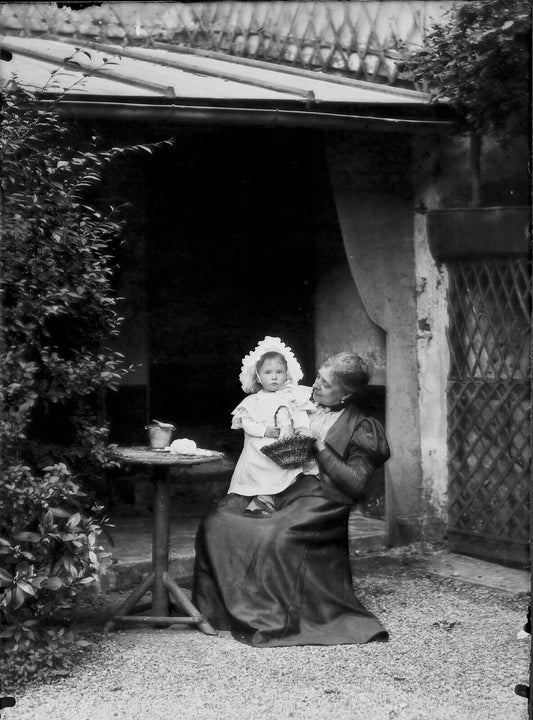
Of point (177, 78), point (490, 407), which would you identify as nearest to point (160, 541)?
point (490, 407)

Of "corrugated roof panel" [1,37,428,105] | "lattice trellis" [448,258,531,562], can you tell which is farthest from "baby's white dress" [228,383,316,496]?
"corrugated roof panel" [1,37,428,105]

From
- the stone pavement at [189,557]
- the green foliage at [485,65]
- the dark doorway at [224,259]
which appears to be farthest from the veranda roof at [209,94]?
the stone pavement at [189,557]

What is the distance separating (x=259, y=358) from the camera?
549 centimetres

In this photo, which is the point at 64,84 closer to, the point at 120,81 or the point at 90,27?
the point at 120,81

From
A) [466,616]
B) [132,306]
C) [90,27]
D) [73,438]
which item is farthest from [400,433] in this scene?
[90,27]

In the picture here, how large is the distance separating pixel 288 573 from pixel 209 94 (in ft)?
9.88

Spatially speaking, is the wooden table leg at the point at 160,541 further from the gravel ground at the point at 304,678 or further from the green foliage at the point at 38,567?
the green foliage at the point at 38,567

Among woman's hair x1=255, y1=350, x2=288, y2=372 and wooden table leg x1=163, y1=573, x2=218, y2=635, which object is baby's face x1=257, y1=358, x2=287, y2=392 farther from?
wooden table leg x1=163, y1=573, x2=218, y2=635

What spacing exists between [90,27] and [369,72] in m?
3.12

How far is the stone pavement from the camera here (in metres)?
6.11

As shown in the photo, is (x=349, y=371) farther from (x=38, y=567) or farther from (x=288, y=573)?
(x=38, y=567)

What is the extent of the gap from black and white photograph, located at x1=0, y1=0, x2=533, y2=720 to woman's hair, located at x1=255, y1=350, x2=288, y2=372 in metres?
0.03

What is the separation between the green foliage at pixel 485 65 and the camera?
5.82 m

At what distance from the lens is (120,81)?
6.48 metres
